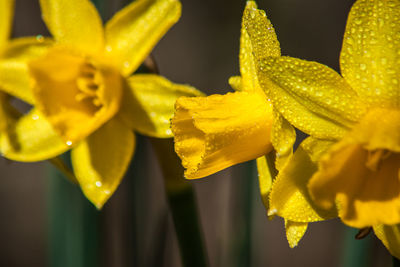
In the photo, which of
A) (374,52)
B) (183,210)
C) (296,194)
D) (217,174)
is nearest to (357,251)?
(183,210)

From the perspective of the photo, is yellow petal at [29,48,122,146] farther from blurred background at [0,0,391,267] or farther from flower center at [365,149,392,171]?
blurred background at [0,0,391,267]

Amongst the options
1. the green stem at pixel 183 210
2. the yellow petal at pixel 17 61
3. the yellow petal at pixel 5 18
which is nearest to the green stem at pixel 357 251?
the green stem at pixel 183 210

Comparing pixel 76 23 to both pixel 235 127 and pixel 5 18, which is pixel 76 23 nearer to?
pixel 5 18

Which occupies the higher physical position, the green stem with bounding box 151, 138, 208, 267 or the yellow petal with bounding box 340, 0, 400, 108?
the yellow petal with bounding box 340, 0, 400, 108

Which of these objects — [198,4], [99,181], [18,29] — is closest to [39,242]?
[18,29]

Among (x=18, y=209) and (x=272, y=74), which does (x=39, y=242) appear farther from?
(x=272, y=74)

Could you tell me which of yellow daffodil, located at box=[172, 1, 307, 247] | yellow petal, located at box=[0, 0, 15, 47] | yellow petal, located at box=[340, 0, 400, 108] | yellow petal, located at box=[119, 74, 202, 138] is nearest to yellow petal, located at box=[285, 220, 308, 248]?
yellow daffodil, located at box=[172, 1, 307, 247]
